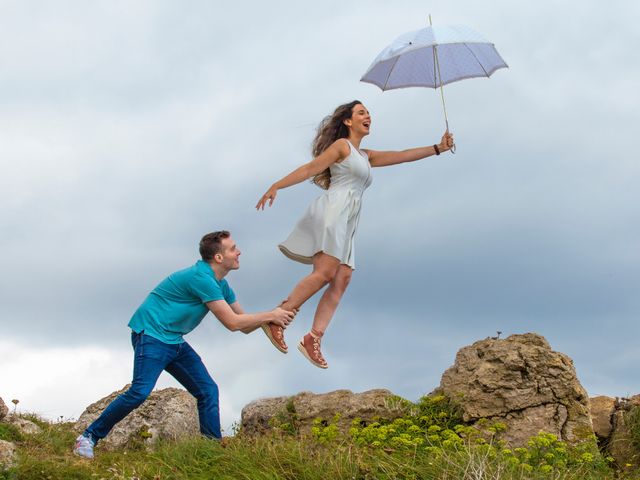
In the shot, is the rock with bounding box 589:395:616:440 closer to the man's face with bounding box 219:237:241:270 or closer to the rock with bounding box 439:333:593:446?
the rock with bounding box 439:333:593:446

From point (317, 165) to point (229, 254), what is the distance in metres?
2.00

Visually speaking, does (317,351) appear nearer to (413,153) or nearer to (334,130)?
(334,130)

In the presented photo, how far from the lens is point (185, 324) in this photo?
9523 millimetres

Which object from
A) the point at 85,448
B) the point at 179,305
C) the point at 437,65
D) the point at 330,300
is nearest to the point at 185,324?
the point at 179,305

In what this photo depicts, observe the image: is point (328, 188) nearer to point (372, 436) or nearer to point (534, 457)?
point (372, 436)

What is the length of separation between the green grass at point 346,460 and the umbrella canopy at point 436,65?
4587 millimetres

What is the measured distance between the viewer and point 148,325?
9.45m

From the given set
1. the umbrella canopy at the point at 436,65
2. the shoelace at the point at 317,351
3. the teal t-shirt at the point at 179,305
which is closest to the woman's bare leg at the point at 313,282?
the shoelace at the point at 317,351

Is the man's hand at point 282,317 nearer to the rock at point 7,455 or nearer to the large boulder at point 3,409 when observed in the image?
the rock at point 7,455

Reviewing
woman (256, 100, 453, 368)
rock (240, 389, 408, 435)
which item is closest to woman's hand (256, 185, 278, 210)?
woman (256, 100, 453, 368)

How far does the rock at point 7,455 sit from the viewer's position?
27.4 feet

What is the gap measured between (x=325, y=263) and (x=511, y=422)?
287cm

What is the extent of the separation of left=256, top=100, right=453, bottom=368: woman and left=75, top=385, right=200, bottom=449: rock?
183 cm

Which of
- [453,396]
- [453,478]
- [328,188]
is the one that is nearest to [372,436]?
[453,396]
